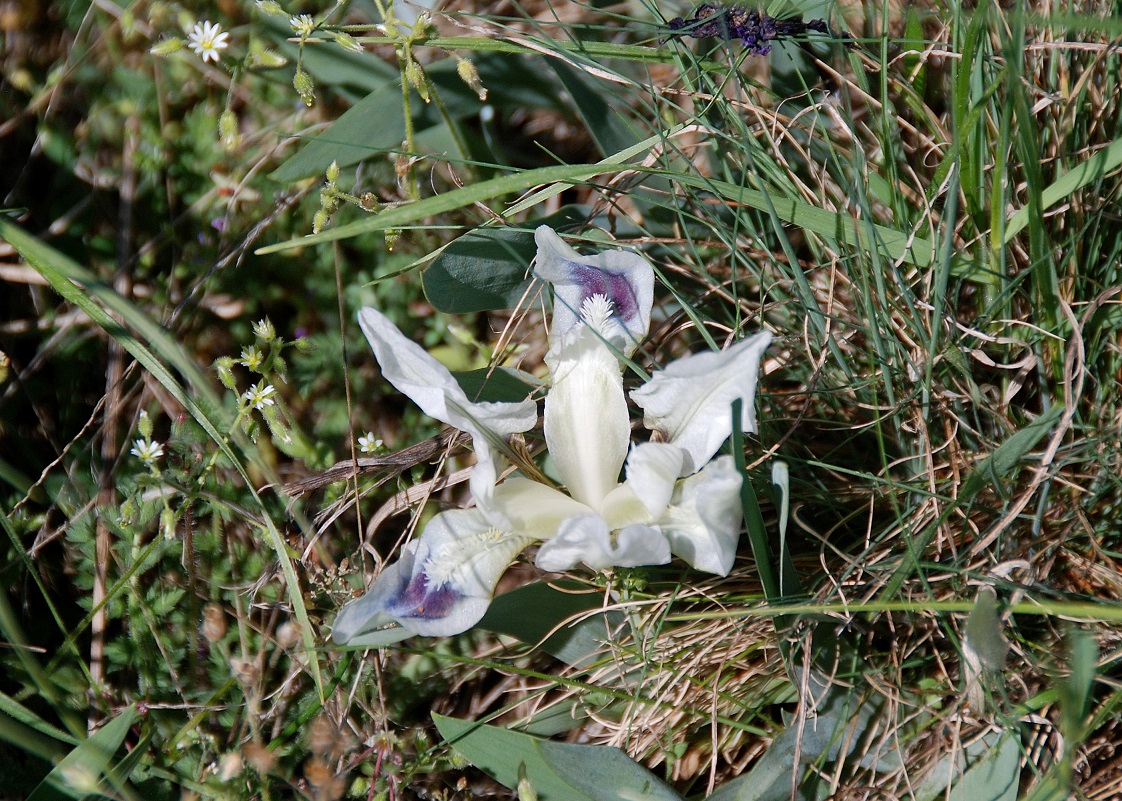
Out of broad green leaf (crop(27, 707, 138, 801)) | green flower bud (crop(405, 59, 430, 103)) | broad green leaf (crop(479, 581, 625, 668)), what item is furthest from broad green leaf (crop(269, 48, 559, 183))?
broad green leaf (crop(27, 707, 138, 801))

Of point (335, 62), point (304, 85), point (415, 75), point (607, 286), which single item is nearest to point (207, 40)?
point (335, 62)

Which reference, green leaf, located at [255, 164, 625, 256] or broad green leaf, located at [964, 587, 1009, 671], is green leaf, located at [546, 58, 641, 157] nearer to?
green leaf, located at [255, 164, 625, 256]

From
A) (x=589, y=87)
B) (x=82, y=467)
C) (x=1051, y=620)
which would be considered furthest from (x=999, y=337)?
(x=82, y=467)

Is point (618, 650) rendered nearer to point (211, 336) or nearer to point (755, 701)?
point (755, 701)

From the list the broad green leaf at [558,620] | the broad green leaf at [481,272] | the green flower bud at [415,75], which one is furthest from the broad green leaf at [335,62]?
the broad green leaf at [558,620]

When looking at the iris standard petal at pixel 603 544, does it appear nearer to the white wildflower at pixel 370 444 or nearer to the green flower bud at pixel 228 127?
the white wildflower at pixel 370 444

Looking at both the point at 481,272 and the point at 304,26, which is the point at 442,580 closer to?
the point at 481,272

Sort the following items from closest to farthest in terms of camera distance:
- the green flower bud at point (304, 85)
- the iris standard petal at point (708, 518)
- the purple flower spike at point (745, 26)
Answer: the iris standard petal at point (708, 518) < the purple flower spike at point (745, 26) < the green flower bud at point (304, 85)
